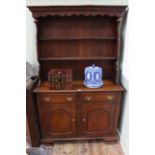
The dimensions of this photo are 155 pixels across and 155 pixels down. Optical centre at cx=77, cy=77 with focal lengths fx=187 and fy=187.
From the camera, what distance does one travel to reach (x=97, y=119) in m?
2.32

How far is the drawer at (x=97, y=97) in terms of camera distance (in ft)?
7.29

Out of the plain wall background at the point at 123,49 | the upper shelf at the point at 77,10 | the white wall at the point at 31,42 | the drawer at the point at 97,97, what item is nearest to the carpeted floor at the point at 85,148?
the plain wall background at the point at 123,49

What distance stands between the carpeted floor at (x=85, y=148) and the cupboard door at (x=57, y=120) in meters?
0.14

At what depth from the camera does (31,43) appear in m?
2.55

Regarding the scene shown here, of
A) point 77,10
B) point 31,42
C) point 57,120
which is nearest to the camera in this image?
point 77,10

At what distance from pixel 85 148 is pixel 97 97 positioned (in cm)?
67

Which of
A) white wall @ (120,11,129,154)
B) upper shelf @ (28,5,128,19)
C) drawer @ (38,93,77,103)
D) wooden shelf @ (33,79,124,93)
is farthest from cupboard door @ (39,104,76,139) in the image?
upper shelf @ (28,5,128,19)

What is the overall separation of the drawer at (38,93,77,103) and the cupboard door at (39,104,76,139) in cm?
7

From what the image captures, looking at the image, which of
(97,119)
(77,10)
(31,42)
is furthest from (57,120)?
(77,10)

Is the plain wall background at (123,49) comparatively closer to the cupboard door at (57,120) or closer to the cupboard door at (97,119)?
the cupboard door at (97,119)

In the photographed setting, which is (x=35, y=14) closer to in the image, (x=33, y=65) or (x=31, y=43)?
(x=31, y=43)

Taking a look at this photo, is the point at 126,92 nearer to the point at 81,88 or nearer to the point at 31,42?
the point at 81,88
